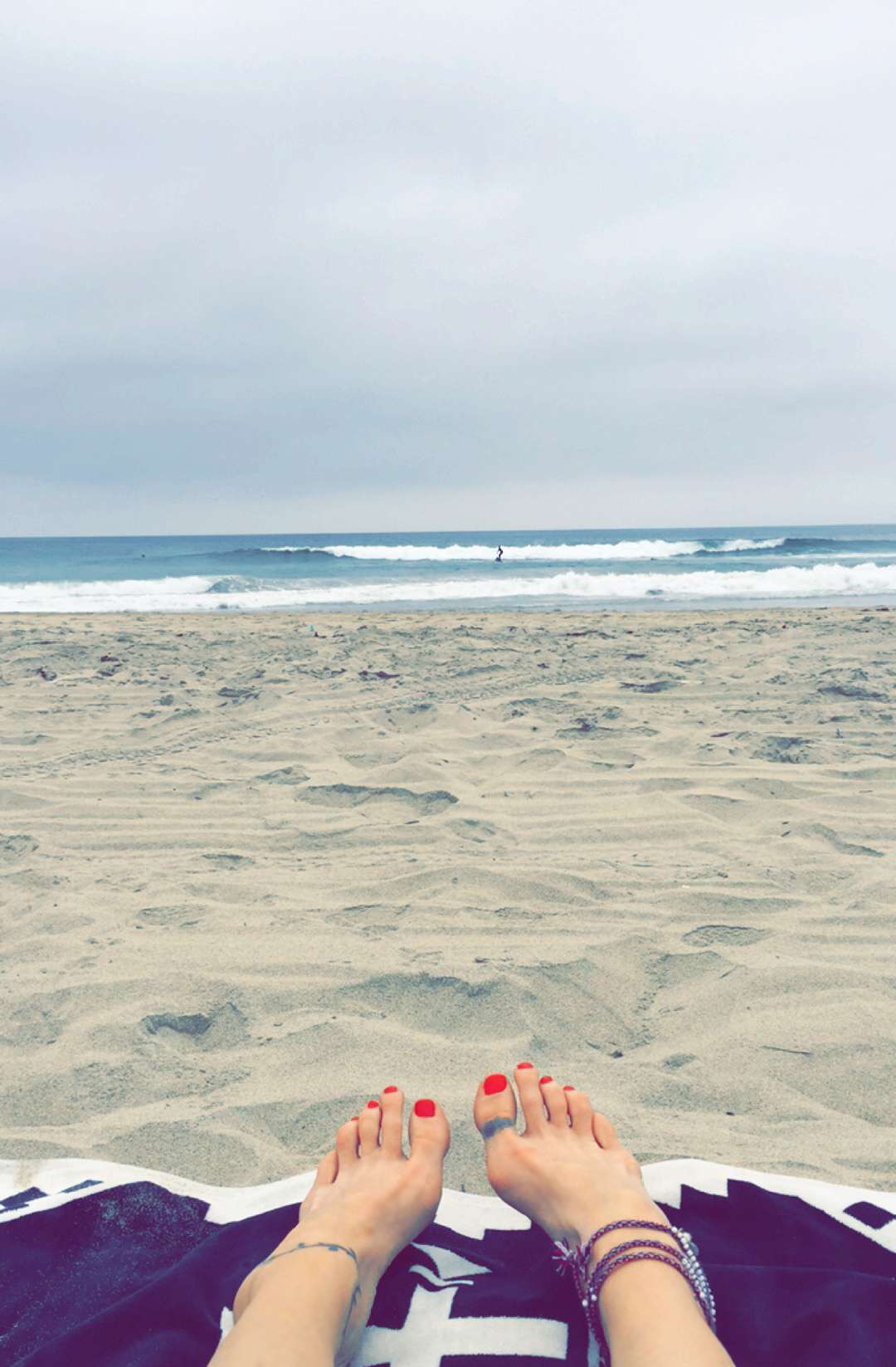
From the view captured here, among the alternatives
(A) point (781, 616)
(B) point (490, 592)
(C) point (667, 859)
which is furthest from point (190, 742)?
(B) point (490, 592)

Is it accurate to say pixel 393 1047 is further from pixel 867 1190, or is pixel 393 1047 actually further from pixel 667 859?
pixel 667 859

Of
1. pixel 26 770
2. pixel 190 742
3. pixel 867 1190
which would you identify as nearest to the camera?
pixel 867 1190

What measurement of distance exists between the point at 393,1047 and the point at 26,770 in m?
2.46

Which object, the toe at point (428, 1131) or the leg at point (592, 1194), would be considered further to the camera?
the toe at point (428, 1131)

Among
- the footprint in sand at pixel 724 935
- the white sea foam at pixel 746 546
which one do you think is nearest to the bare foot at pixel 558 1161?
the footprint in sand at pixel 724 935

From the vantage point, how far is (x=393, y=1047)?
6.03ft

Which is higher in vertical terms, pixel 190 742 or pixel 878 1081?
pixel 190 742

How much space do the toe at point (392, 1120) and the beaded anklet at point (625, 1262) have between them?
343mm

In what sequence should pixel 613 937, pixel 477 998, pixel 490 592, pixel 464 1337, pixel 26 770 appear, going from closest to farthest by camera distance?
pixel 464 1337, pixel 477 998, pixel 613 937, pixel 26 770, pixel 490 592

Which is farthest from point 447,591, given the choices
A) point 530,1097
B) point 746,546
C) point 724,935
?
point 746,546

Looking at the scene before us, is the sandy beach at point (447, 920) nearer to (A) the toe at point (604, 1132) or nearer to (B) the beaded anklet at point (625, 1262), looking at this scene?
(A) the toe at point (604, 1132)

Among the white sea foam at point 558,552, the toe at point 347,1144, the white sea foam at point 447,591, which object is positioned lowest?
the toe at point 347,1144

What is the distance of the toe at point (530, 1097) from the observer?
1.55m

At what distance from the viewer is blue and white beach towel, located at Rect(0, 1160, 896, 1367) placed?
108 cm
